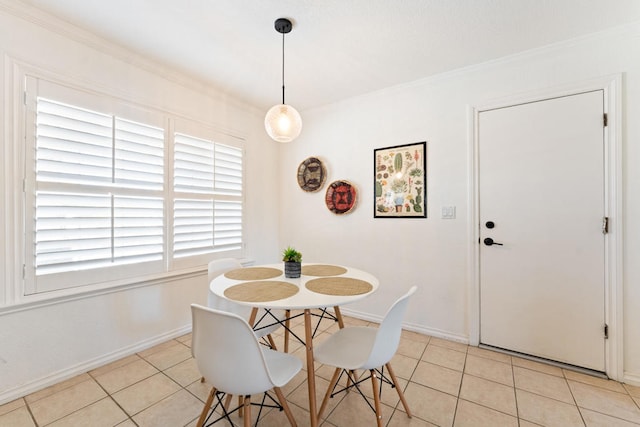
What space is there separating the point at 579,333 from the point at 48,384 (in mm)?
3768

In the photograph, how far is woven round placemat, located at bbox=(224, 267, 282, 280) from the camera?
1.81 meters

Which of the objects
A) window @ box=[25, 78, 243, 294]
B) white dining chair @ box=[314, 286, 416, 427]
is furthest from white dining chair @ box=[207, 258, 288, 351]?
window @ box=[25, 78, 243, 294]

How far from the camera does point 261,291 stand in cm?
150

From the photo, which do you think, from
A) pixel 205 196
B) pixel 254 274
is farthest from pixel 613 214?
pixel 205 196

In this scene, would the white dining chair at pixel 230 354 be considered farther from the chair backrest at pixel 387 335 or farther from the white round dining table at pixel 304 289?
the chair backrest at pixel 387 335

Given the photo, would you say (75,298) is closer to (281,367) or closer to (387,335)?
(281,367)

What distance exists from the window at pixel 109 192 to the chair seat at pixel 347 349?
1722mm

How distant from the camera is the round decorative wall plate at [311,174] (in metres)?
3.23

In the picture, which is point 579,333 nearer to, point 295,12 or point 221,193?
point 295,12

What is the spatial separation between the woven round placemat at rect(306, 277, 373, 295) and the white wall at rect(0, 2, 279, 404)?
5.11ft

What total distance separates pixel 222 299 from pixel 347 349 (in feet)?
2.96

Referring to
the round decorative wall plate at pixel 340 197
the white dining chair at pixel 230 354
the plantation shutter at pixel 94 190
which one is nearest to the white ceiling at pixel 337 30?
the plantation shutter at pixel 94 190

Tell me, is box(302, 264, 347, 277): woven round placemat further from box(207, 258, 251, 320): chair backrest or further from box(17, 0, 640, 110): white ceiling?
box(17, 0, 640, 110): white ceiling

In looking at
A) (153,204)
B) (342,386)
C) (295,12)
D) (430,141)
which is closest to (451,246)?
(430,141)
